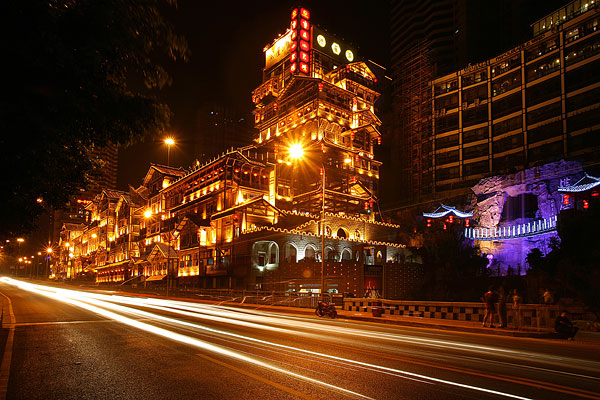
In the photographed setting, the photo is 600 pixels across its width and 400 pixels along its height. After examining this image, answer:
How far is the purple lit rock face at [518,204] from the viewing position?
4972 centimetres

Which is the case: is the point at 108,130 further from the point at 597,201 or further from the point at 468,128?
the point at 468,128

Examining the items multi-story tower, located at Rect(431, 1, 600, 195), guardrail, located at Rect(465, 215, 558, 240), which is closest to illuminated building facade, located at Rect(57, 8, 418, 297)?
guardrail, located at Rect(465, 215, 558, 240)

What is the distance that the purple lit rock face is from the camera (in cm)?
4972

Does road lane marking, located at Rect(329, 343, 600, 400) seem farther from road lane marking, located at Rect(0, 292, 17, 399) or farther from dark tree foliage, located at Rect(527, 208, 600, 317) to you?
dark tree foliage, located at Rect(527, 208, 600, 317)

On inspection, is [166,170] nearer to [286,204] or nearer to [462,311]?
[286,204]

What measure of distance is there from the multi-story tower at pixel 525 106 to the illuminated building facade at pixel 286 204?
44.3 feet

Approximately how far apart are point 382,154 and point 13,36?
94.7 meters

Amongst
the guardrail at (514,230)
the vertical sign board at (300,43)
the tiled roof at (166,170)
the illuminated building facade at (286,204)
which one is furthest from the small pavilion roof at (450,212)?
the tiled roof at (166,170)

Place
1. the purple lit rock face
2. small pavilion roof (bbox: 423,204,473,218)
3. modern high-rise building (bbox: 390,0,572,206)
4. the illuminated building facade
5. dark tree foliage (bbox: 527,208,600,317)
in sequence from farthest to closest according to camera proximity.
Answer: modern high-rise building (bbox: 390,0,572,206), small pavilion roof (bbox: 423,204,473,218), the purple lit rock face, the illuminated building facade, dark tree foliage (bbox: 527,208,600,317)

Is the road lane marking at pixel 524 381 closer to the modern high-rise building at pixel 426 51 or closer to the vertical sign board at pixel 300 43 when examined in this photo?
the modern high-rise building at pixel 426 51

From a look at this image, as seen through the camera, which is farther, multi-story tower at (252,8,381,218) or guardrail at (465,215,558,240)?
multi-story tower at (252,8,381,218)

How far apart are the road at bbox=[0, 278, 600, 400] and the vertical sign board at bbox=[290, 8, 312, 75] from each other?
69544mm

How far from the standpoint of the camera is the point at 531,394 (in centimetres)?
677

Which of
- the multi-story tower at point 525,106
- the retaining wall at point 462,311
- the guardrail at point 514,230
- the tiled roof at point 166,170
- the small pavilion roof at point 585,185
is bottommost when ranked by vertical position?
the retaining wall at point 462,311
